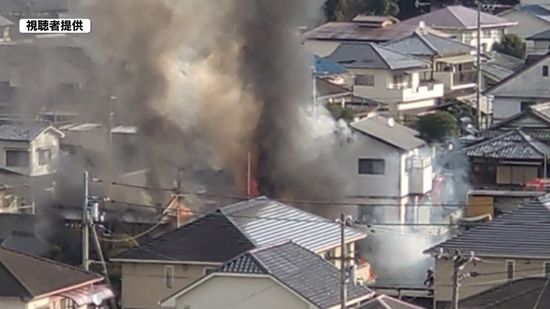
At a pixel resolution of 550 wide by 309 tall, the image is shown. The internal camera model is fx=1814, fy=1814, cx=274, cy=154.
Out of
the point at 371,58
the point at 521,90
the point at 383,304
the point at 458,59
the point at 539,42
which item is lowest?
the point at 383,304

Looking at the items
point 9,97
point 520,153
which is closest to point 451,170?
point 520,153

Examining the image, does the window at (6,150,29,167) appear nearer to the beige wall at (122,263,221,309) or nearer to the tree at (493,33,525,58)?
the beige wall at (122,263,221,309)

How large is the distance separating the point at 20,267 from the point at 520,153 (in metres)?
9.38

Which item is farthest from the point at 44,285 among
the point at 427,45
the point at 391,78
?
the point at 427,45

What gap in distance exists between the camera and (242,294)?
15.2m

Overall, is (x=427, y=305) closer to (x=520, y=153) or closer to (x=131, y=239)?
(x=131, y=239)

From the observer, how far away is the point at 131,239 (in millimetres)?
19703

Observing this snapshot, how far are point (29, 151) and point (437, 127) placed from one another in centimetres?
683

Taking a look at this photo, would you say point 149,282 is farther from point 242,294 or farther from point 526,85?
point 526,85

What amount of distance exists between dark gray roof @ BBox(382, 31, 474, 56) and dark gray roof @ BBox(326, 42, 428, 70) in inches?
28.0

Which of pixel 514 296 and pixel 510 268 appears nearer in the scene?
pixel 514 296

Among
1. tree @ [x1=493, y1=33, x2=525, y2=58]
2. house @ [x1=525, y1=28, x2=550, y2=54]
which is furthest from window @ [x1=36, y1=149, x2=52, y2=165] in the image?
tree @ [x1=493, y1=33, x2=525, y2=58]

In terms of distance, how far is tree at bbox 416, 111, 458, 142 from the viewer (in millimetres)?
27783

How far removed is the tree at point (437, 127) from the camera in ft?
91.2
